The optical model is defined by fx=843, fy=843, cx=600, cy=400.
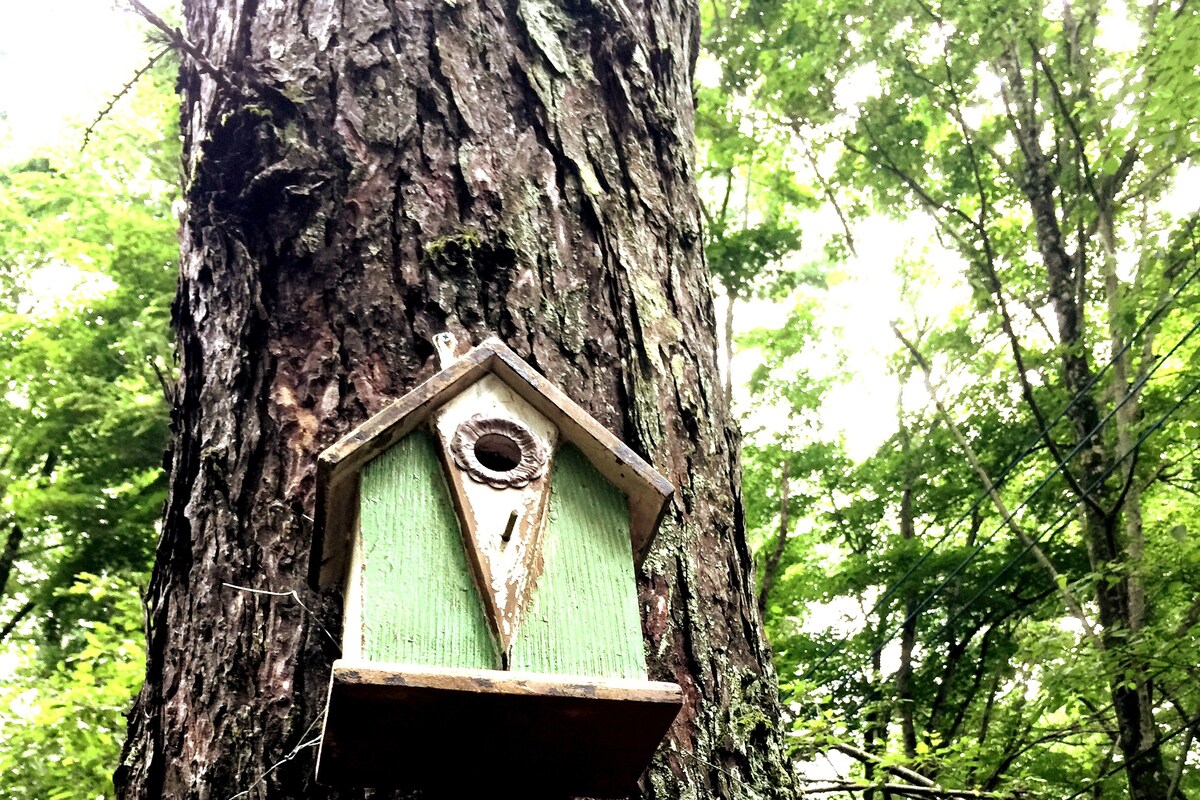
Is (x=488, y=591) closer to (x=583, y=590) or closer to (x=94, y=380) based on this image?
(x=583, y=590)

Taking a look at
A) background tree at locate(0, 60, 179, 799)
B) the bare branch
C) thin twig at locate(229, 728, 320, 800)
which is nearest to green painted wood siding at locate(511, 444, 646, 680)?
thin twig at locate(229, 728, 320, 800)

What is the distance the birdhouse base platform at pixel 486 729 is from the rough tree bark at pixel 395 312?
23 cm

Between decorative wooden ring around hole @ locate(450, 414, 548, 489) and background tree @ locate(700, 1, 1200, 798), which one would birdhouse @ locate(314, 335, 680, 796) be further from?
background tree @ locate(700, 1, 1200, 798)

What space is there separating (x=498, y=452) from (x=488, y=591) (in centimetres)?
22

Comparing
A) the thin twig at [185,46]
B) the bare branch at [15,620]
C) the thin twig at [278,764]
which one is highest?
the bare branch at [15,620]

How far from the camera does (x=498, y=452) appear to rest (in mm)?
→ 1165

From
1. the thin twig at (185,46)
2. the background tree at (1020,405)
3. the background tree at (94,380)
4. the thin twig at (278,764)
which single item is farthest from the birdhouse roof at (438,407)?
the background tree at (94,380)

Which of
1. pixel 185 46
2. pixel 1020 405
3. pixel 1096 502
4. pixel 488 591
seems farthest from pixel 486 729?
pixel 1020 405

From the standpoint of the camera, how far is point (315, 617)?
1343mm

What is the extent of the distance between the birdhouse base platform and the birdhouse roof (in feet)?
0.91

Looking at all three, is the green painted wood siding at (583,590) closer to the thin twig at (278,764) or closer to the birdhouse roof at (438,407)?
the birdhouse roof at (438,407)

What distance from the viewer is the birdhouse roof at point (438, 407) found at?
107 cm

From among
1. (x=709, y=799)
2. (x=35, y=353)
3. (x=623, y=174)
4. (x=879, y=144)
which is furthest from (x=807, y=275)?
(x=709, y=799)

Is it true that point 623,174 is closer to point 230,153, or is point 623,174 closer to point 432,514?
point 230,153
